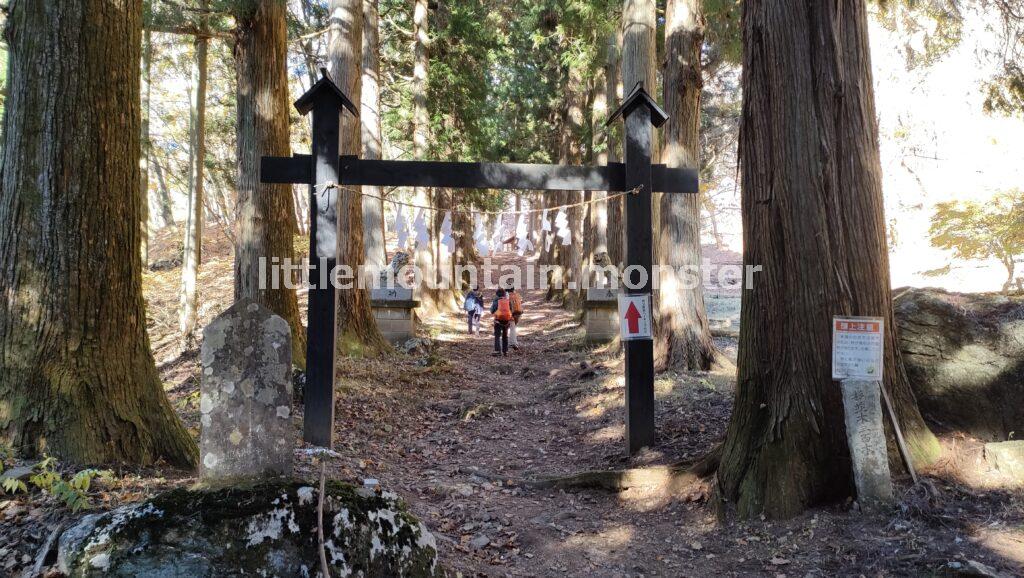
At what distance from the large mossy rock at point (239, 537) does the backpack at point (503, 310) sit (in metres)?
11.7

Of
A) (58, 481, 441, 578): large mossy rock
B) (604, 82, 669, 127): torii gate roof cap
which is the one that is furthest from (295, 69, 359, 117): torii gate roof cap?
(58, 481, 441, 578): large mossy rock

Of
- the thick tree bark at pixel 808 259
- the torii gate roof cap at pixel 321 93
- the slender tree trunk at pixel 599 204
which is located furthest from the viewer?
the slender tree trunk at pixel 599 204

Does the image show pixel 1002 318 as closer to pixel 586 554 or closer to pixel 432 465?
pixel 586 554

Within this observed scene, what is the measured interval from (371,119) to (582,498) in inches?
456

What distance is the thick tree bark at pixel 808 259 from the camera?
4512 millimetres

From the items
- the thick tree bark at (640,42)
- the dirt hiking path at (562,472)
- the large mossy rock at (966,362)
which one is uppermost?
the thick tree bark at (640,42)

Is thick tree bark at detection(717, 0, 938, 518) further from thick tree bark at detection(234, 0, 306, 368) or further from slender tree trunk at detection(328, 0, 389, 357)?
slender tree trunk at detection(328, 0, 389, 357)

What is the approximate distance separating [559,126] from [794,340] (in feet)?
69.6

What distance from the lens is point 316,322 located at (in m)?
6.25

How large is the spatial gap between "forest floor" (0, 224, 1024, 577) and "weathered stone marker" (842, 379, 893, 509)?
13 cm

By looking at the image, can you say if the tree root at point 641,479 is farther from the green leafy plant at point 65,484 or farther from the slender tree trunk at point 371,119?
the slender tree trunk at point 371,119

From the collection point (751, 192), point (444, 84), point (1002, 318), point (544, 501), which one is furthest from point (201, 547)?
point (444, 84)

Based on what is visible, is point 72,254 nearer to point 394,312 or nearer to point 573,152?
point 394,312

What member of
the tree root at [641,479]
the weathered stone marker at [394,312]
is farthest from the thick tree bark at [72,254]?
the weathered stone marker at [394,312]
